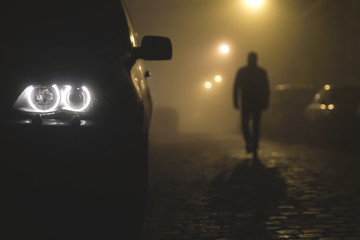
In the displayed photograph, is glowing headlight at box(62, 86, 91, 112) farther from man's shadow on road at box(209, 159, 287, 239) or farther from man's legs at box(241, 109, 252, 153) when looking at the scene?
man's legs at box(241, 109, 252, 153)

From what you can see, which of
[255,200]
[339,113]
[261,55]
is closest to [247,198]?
[255,200]

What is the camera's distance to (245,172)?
8.02 m

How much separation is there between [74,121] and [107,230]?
2.34ft

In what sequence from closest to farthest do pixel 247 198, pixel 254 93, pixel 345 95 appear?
1. pixel 247 198
2. pixel 254 93
3. pixel 345 95

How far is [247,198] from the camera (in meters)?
5.85

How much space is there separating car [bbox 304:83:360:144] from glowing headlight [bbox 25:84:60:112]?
408 inches

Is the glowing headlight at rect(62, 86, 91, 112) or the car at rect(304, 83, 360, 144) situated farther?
the car at rect(304, 83, 360, 144)

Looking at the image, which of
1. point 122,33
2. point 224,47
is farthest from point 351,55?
point 122,33

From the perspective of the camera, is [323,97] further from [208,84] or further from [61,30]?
[208,84]

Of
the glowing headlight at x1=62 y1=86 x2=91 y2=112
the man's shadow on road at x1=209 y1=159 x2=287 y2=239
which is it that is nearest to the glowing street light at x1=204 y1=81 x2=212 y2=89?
the man's shadow on road at x1=209 y1=159 x2=287 y2=239

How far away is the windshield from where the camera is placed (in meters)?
3.10

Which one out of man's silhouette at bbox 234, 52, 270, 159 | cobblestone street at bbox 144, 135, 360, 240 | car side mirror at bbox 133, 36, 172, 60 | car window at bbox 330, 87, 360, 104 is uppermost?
car window at bbox 330, 87, 360, 104

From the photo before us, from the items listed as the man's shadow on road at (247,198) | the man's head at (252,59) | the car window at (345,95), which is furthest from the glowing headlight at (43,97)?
the car window at (345,95)

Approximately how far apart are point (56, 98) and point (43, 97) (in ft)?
0.24
